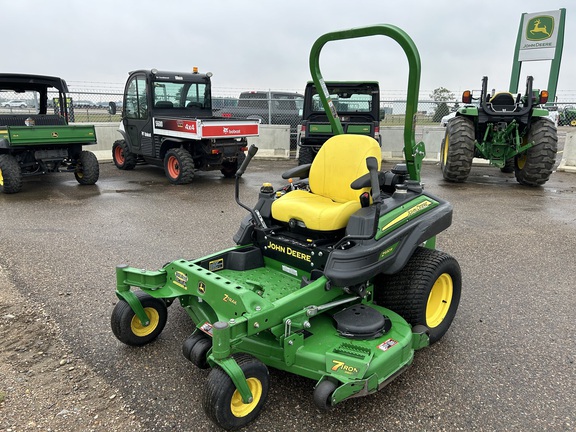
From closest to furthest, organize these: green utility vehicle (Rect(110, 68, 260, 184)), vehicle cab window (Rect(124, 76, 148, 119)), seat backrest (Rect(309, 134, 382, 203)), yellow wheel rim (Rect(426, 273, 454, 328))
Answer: yellow wheel rim (Rect(426, 273, 454, 328)) → seat backrest (Rect(309, 134, 382, 203)) → green utility vehicle (Rect(110, 68, 260, 184)) → vehicle cab window (Rect(124, 76, 148, 119))

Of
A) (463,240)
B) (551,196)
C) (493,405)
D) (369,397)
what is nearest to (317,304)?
(369,397)

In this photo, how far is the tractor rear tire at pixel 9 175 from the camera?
7.62 meters

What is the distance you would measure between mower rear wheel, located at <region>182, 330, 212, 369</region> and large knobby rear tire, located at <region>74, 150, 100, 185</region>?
274 inches

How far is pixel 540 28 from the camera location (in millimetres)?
20969

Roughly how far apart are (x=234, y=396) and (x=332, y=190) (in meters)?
1.76

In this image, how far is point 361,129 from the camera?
9938 mm

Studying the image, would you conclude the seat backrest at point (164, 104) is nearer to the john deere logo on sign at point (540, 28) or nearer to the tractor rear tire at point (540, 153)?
the tractor rear tire at point (540, 153)

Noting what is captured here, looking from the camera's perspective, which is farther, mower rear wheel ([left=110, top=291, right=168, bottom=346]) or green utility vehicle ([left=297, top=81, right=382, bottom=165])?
green utility vehicle ([left=297, top=81, right=382, bottom=165])

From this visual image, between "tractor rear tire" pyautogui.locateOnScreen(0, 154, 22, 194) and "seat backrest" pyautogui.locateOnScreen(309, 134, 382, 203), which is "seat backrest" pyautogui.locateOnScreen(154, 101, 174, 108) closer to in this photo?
"tractor rear tire" pyautogui.locateOnScreen(0, 154, 22, 194)

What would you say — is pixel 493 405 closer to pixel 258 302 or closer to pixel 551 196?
pixel 258 302

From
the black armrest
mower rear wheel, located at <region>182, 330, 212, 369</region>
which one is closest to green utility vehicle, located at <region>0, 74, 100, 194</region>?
the black armrest

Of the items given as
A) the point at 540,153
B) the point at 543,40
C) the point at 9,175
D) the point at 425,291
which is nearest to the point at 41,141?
the point at 9,175

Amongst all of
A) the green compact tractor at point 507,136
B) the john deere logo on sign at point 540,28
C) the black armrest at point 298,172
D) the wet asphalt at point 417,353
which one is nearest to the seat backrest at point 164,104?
the wet asphalt at point 417,353

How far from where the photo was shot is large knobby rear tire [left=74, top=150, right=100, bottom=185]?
8.62 m
